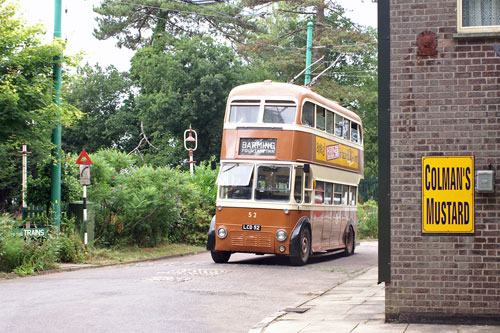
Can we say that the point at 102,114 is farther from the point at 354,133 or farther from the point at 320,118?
the point at 320,118

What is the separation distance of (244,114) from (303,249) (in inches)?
149

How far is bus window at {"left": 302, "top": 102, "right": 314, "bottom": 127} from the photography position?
1870 cm

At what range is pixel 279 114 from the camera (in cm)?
1842

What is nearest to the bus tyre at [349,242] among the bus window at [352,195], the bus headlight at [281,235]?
the bus window at [352,195]

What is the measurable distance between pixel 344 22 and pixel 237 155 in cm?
3345

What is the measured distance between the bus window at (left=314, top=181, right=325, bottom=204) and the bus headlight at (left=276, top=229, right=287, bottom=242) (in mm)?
2013

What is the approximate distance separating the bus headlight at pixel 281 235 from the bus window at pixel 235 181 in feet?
3.76

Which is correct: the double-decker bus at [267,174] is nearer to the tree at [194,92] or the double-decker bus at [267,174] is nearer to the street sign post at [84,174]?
the street sign post at [84,174]

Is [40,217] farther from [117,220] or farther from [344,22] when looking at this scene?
[344,22]

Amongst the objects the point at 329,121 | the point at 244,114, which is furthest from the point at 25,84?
the point at 329,121

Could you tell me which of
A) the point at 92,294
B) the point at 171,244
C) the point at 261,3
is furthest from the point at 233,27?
the point at 92,294

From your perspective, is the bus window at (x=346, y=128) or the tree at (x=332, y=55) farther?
the tree at (x=332, y=55)

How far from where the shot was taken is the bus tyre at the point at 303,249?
1847 centimetres

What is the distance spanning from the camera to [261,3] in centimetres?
4547
